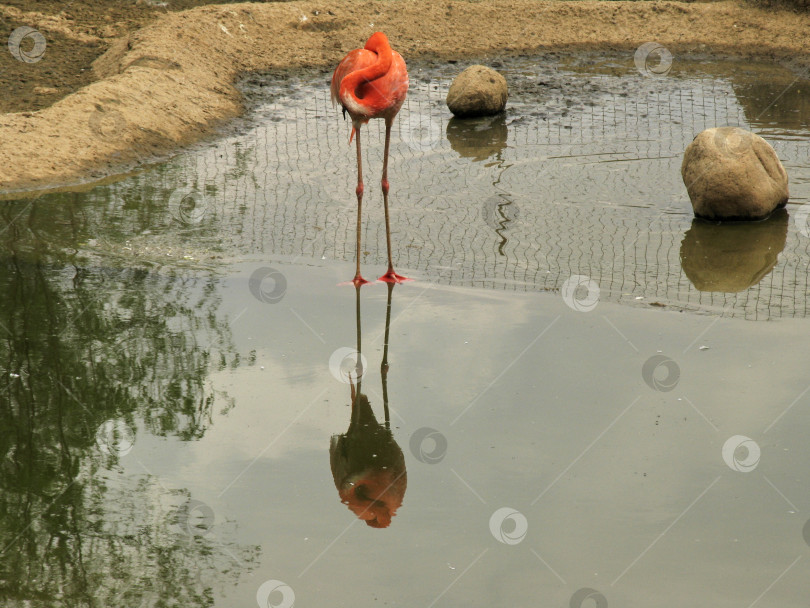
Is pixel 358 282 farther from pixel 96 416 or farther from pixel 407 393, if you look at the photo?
pixel 96 416

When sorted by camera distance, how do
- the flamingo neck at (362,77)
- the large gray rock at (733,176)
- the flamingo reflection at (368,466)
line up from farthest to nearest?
the large gray rock at (733,176)
the flamingo neck at (362,77)
the flamingo reflection at (368,466)

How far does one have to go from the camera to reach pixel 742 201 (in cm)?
870

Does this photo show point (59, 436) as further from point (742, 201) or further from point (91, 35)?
point (91, 35)

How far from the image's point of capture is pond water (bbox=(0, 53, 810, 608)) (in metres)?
4.52

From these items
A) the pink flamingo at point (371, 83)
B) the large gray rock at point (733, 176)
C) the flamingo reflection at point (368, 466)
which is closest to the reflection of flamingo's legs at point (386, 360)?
the flamingo reflection at point (368, 466)

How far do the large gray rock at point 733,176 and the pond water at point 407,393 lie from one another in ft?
0.93

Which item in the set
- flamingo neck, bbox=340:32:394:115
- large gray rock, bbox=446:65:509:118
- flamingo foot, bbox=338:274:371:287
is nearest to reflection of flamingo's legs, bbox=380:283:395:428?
flamingo foot, bbox=338:274:371:287

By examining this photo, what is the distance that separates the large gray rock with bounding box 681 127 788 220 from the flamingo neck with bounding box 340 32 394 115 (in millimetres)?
3095

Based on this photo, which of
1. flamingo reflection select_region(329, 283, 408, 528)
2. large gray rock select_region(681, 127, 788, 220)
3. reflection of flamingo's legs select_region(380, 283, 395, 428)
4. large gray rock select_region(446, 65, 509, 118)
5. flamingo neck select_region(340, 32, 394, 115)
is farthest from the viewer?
large gray rock select_region(446, 65, 509, 118)

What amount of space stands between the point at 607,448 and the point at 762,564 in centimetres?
116

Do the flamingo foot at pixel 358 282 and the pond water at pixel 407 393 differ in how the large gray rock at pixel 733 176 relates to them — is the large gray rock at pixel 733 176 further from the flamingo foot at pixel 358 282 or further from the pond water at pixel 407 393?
the flamingo foot at pixel 358 282

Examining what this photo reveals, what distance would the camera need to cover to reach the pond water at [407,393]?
452cm

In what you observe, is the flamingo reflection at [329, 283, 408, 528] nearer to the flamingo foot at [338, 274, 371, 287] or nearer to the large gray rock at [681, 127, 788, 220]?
the flamingo foot at [338, 274, 371, 287]

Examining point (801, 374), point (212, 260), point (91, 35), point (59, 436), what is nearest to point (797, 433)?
point (801, 374)
